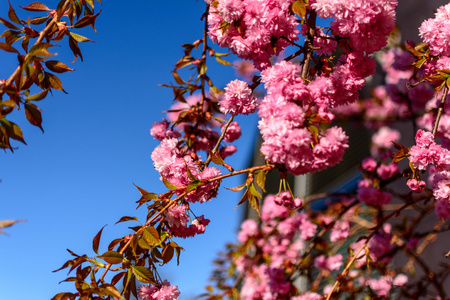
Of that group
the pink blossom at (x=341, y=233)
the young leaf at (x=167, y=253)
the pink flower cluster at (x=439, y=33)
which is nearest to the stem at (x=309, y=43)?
the pink flower cluster at (x=439, y=33)

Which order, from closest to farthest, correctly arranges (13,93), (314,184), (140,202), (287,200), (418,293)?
(13,93) → (140,202) → (287,200) → (418,293) → (314,184)

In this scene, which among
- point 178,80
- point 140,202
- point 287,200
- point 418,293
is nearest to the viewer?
point 140,202

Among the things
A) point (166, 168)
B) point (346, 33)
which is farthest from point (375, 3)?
point (166, 168)

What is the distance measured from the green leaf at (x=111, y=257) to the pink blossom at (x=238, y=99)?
629mm

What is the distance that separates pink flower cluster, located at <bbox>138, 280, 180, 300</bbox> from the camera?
133cm

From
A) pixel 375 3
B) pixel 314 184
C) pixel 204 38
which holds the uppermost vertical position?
pixel 314 184

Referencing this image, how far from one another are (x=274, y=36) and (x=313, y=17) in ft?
0.50

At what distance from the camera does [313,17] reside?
1.44 metres

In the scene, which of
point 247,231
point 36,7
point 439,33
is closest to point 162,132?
point 36,7

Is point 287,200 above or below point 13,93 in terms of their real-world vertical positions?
below

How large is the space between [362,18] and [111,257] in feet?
3.22

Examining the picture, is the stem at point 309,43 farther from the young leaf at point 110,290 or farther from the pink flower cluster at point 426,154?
the young leaf at point 110,290

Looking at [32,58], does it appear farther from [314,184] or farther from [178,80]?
[314,184]

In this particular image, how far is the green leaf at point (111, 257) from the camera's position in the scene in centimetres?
114
